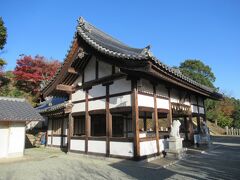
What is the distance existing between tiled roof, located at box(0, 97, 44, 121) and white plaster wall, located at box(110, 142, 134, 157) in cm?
563

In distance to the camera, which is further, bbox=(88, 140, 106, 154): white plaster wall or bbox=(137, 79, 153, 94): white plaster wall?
bbox=(88, 140, 106, 154): white plaster wall

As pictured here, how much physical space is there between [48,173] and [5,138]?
17.9 ft

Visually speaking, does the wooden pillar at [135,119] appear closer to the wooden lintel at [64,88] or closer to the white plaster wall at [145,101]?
the white plaster wall at [145,101]

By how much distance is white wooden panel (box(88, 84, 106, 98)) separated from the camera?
11.6 metres

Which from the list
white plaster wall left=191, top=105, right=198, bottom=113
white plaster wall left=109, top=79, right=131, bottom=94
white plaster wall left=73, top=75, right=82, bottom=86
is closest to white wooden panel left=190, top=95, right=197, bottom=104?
white plaster wall left=191, top=105, right=198, bottom=113

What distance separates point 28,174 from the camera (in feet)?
26.1

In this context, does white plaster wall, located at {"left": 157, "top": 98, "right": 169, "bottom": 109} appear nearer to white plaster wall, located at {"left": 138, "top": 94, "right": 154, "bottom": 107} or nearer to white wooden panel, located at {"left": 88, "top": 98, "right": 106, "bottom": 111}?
white plaster wall, located at {"left": 138, "top": 94, "right": 154, "bottom": 107}

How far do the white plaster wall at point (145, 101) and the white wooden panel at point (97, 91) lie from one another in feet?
7.66

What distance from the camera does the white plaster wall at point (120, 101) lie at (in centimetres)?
1008

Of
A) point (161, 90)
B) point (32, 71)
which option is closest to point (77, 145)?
point (161, 90)

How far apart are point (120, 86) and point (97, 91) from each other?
6.40ft

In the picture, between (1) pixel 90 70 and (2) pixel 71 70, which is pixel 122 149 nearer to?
(1) pixel 90 70

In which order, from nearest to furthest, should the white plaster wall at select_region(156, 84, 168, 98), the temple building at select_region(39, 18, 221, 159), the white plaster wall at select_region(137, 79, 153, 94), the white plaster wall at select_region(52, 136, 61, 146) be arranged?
the temple building at select_region(39, 18, 221, 159), the white plaster wall at select_region(137, 79, 153, 94), the white plaster wall at select_region(156, 84, 168, 98), the white plaster wall at select_region(52, 136, 61, 146)

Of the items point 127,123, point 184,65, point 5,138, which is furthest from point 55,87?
point 184,65
